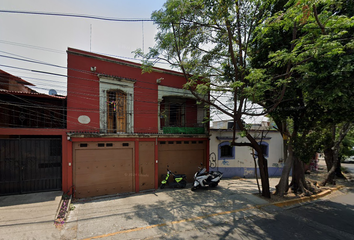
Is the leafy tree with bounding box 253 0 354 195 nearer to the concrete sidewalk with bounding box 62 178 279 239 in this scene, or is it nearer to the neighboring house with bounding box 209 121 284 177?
the concrete sidewalk with bounding box 62 178 279 239

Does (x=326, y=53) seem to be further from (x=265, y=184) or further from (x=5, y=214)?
(x=5, y=214)

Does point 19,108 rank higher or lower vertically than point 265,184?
higher

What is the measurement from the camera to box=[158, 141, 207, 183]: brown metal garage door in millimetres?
10812

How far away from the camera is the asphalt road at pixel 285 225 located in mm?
5383

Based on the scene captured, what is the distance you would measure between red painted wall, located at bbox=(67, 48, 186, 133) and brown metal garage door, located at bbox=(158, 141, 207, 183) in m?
1.46

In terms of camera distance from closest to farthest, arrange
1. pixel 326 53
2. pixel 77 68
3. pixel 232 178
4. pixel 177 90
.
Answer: pixel 326 53
pixel 77 68
pixel 177 90
pixel 232 178

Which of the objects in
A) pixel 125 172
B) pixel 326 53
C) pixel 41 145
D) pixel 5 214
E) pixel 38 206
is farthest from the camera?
pixel 125 172

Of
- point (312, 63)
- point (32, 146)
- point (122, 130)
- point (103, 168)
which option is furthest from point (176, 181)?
point (312, 63)

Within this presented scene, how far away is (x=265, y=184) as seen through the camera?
877 centimetres

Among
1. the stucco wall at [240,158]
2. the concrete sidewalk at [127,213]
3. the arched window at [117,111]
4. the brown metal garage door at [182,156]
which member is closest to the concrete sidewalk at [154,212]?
the concrete sidewalk at [127,213]

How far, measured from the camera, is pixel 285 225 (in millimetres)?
6055

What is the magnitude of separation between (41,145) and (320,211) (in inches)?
475

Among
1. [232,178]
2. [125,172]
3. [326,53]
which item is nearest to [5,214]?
[125,172]

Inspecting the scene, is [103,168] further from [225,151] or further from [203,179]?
[225,151]
